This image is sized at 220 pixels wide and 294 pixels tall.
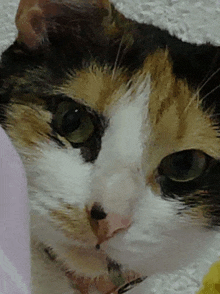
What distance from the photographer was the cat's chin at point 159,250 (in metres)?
0.42

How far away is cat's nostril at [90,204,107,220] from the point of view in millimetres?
410

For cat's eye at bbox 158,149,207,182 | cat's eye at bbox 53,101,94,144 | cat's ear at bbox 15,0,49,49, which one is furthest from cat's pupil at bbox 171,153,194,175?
cat's ear at bbox 15,0,49,49

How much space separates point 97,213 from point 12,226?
0.37 feet

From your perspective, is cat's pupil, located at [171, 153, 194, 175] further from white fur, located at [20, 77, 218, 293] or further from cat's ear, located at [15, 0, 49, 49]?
cat's ear, located at [15, 0, 49, 49]

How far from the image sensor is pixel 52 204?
420mm

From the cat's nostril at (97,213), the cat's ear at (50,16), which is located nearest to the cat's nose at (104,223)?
the cat's nostril at (97,213)

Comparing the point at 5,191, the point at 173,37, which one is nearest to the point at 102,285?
the point at 5,191

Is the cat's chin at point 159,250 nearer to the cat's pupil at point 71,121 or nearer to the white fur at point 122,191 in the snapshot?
the white fur at point 122,191

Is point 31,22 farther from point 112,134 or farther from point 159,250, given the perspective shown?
point 159,250

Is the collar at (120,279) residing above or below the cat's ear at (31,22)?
below

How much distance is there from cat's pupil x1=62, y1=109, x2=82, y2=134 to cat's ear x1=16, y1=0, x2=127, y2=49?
0.09m

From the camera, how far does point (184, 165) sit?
462 mm

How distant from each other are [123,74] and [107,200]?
15 centimetres

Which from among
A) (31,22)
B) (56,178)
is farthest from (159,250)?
(31,22)
